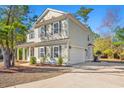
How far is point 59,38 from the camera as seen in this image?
23297 mm

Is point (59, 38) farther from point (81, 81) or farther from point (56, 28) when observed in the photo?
point (81, 81)

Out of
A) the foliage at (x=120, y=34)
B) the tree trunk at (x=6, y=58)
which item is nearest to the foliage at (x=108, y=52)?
the foliage at (x=120, y=34)

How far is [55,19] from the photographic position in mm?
23641

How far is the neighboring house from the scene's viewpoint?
74.7ft

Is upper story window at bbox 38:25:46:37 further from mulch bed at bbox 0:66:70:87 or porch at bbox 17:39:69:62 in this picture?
mulch bed at bbox 0:66:70:87

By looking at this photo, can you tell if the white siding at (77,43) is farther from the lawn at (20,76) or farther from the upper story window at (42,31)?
the lawn at (20,76)

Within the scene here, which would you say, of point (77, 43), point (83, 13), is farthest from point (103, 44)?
point (77, 43)

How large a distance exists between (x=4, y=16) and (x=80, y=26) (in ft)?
32.3

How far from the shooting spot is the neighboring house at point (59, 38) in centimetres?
2278

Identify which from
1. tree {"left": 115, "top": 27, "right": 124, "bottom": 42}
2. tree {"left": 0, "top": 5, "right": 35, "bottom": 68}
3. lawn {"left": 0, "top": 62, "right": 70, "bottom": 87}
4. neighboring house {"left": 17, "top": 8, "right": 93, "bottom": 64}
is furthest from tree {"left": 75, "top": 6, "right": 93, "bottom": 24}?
lawn {"left": 0, "top": 62, "right": 70, "bottom": 87}

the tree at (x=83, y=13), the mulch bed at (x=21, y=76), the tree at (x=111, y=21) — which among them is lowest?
the mulch bed at (x=21, y=76)

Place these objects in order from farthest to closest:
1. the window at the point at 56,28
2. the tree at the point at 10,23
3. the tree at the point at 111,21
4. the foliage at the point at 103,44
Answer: the foliage at the point at 103,44
the tree at the point at 111,21
the window at the point at 56,28
the tree at the point at 10,23
